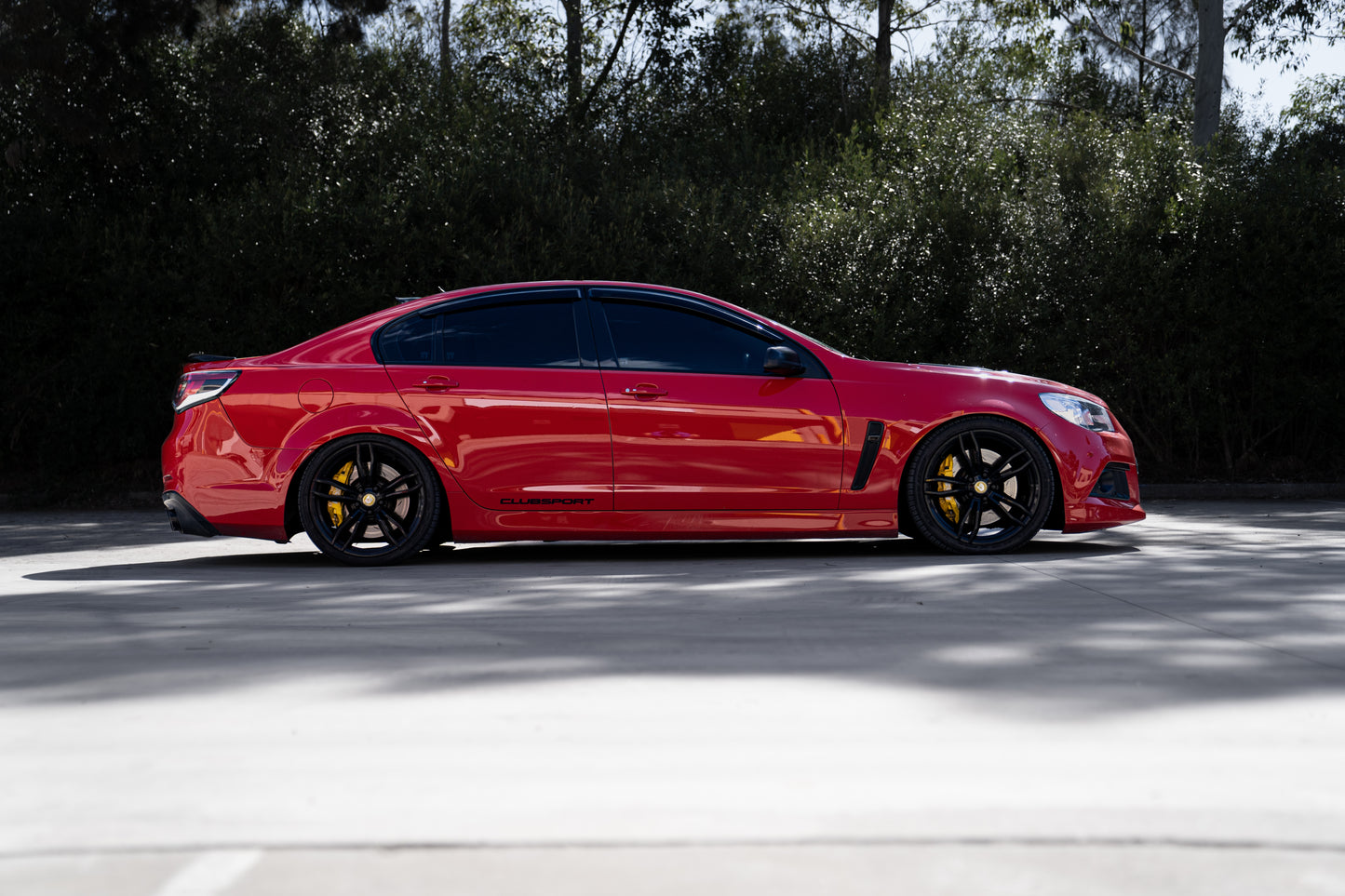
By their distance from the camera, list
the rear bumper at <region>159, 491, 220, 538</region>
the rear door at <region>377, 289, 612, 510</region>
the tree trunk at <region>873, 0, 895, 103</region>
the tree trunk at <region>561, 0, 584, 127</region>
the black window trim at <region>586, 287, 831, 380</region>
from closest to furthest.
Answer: the rear door at <region>377, 289, 612, 510</region> < the rear bumper at <region>159, 491, 220, 538</region> < the black window trim at <region>586, 287, 831, 380</region> < the tree trunk at <region>561, 0, 584, 127</region> < the tree trunk at <region>873, 0, 895, 103</region>

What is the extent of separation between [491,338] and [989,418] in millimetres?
2775

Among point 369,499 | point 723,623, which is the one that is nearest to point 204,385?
point 369,499

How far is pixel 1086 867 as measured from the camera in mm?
2451

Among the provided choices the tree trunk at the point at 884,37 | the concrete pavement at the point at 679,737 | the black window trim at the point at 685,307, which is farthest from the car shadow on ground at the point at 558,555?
the tree trunk at the point at 884,37

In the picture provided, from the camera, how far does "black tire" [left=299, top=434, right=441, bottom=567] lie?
7.43 meters

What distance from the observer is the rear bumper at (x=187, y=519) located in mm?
7461

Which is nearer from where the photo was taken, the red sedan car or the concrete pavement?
the concrete pavement

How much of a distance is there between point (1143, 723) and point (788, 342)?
4.39 meters

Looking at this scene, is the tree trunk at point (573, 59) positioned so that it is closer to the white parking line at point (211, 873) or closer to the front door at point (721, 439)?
the front door at point (721, 439)

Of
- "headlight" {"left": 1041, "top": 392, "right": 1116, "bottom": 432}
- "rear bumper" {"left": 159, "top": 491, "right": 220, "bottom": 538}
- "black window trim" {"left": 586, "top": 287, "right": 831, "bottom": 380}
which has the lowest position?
"rear bumper" {"left": 159, "top": 491, "right": 220, "bottom": 538}

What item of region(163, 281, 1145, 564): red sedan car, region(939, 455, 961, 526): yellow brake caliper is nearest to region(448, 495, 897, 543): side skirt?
region(163, 281, 1145, 564): red sedan car

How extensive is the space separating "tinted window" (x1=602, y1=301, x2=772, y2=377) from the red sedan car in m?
0.01

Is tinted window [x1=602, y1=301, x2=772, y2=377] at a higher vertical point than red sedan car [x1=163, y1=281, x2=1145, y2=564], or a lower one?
higher

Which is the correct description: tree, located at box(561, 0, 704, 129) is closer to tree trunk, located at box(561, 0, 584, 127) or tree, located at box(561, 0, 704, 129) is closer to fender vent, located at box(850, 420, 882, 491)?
tree trunk, located at box(561, 0, 584, 127)
